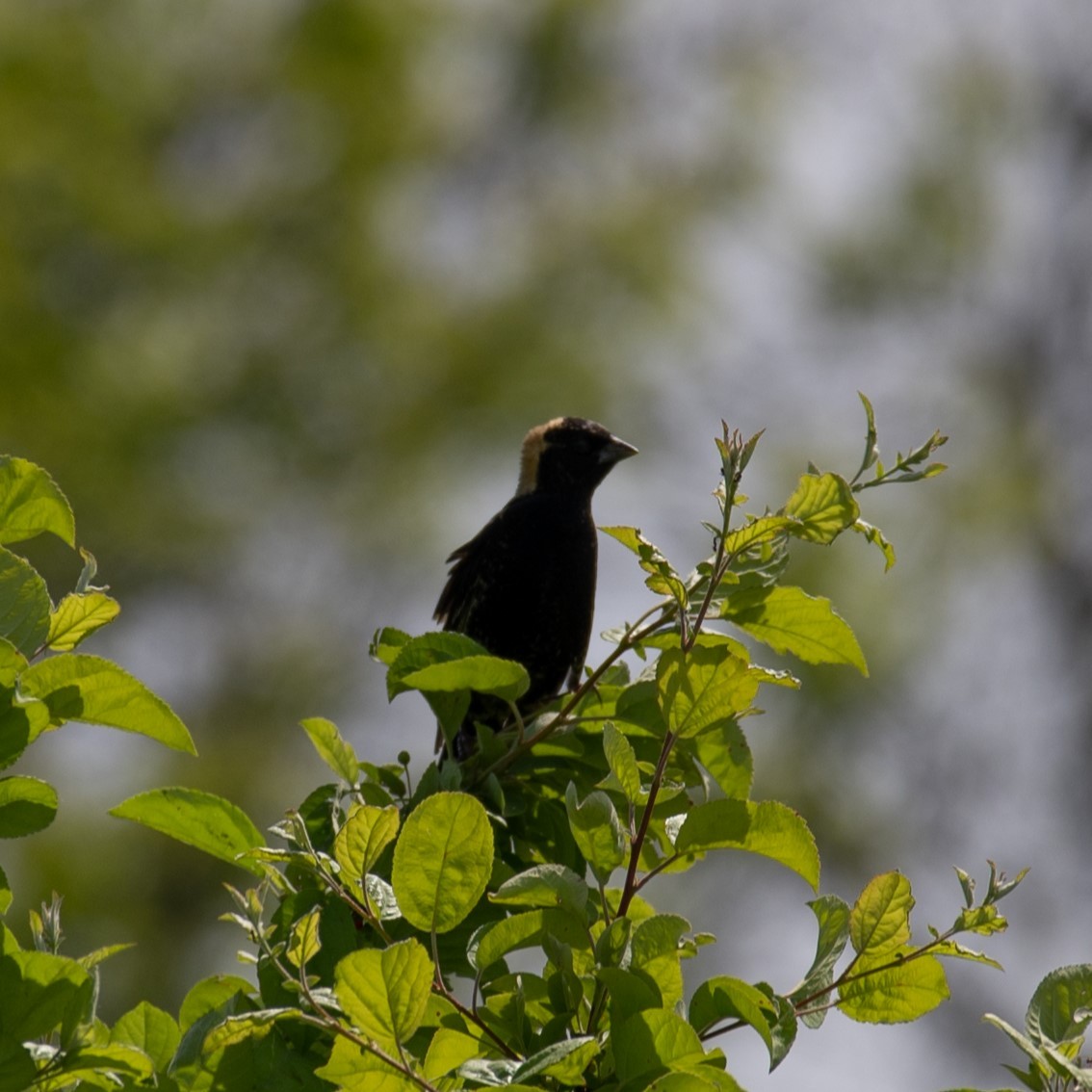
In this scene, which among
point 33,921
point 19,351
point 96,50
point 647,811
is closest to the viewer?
point 647,811

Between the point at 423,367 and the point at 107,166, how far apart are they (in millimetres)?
1978

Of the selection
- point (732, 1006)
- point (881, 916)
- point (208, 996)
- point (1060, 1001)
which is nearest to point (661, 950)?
point (732, 1006)

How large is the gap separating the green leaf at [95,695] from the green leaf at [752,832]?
0.42 meters

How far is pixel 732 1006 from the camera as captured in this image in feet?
3.79

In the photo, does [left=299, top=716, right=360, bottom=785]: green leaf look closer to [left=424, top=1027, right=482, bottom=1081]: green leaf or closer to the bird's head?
[left=424, top=1027, right=482, bottom=1081]: green leaf

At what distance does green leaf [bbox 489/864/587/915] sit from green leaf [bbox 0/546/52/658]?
0.45 meters

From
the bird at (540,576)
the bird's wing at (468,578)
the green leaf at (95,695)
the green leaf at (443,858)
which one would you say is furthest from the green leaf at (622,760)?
the bird's wing at (468,578)

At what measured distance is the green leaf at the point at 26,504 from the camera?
4.29 ft

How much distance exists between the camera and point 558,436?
3.47 m

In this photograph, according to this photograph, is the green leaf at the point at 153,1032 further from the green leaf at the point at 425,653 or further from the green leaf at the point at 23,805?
the green leaf at the point at 425,653

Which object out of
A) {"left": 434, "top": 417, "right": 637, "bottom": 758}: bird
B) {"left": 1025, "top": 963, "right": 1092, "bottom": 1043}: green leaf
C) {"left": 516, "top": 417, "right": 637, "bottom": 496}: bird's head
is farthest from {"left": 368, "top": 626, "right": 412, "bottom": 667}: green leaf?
{"left": 516, "top": 417, "right": 637, "bottom": 496}: bird's head

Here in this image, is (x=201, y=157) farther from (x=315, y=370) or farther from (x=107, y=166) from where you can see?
(x=315, y=370)

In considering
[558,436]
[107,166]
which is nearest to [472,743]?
[558,436]

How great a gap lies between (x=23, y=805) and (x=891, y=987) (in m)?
0.72
